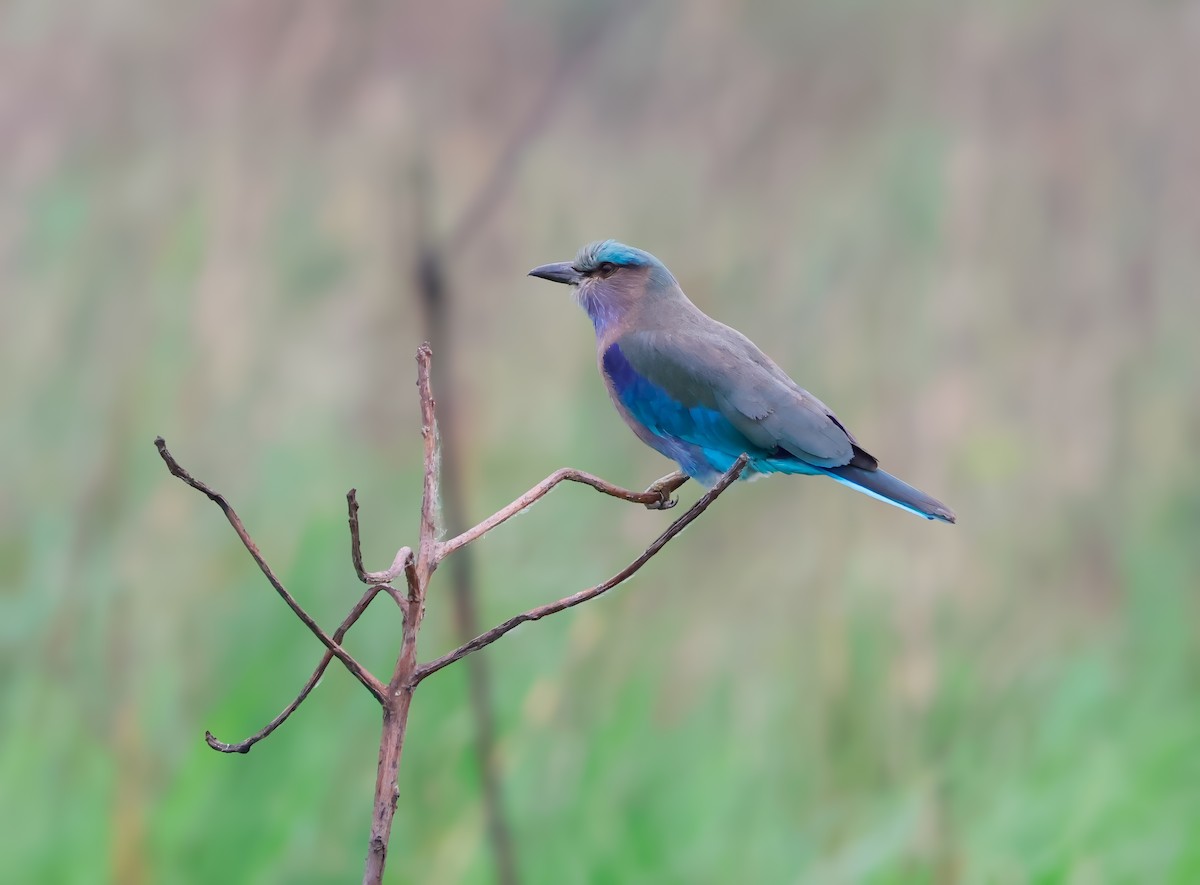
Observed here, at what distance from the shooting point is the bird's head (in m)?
1.40

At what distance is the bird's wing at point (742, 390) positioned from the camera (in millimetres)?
1224

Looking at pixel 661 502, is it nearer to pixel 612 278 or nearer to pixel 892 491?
pixel 892 491

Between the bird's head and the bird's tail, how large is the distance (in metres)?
0.30

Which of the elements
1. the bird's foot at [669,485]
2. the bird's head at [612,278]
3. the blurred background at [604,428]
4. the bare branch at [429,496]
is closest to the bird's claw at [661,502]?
the bird's foot at [669,485]

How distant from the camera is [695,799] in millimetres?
2346

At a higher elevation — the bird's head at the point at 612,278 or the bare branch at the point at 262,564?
the bird's head at the point at 612,278

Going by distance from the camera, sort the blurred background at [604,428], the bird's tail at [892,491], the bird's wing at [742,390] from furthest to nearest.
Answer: the blurred background at [604,428] < the bird's wing at [742,390] < the bird's tail at [892,491]

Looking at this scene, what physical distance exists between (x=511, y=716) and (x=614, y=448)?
0.51m

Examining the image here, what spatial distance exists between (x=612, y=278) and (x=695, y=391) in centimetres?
18

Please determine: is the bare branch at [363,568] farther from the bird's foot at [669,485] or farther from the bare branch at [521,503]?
the bird's foot at [669,485]

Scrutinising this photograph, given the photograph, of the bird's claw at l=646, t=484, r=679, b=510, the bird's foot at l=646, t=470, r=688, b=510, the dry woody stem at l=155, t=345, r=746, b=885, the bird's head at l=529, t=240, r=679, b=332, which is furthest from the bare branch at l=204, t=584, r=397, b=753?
the bird's head at l=529, t=240, r=679, b=332

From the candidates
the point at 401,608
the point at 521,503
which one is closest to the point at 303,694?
the point at 401,608

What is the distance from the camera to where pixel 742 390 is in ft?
4.23

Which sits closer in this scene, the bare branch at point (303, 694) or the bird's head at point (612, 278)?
the bare branch at point (303, 694)
